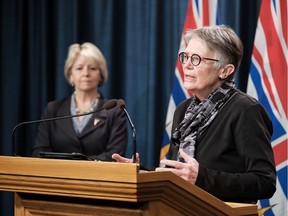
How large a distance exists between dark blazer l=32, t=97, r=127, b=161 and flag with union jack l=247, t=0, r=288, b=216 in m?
0.95

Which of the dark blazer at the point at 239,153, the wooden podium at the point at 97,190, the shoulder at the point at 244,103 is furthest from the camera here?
the shoulder at the point at 244,103

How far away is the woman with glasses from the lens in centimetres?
241

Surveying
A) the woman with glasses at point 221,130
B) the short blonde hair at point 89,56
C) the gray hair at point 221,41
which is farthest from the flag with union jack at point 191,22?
the gray hair at point 221,41

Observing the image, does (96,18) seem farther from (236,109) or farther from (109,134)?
(236,109)

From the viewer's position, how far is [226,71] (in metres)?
2.75

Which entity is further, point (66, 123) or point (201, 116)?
point (66, 123)

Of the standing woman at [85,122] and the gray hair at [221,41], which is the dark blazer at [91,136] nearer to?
the standing woman at [85,122]

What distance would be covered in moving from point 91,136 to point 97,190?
107 inches

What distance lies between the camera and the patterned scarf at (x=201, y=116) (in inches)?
105

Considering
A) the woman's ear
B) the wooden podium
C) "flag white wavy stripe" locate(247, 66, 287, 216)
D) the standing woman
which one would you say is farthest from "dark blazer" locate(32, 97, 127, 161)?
the wooden podium

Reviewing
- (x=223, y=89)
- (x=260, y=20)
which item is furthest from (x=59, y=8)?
(x=223, y=89)

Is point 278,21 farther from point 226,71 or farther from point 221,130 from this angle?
point 221,130

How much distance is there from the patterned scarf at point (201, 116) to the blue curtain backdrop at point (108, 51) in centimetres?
207

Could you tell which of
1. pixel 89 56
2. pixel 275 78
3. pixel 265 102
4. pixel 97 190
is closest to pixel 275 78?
pixel 275 78
